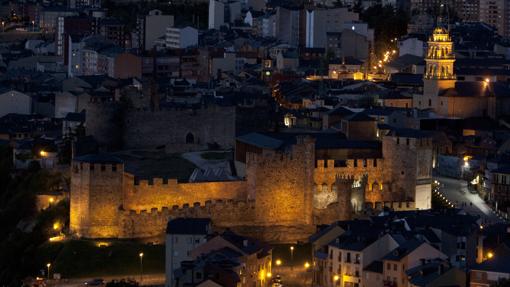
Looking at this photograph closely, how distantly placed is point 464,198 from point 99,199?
→ 9.75m

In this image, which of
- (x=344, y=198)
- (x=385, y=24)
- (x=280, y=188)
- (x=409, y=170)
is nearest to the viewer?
(x=344, y=198)

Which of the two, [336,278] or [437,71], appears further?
[437,71]

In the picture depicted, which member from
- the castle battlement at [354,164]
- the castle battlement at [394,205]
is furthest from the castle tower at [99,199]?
the castle battlement at [394,205]

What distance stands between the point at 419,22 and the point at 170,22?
12.1 meters

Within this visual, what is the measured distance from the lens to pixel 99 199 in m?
50.3

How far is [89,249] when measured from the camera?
49.2 meters

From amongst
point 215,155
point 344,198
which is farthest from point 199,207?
point 215,155

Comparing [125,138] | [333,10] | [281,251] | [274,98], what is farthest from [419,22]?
[281,251]

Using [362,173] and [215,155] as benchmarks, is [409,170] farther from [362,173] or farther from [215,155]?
[215,155]

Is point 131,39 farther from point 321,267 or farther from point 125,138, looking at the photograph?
point 321,267

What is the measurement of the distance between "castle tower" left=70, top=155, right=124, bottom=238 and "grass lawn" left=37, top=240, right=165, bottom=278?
1.81 ft

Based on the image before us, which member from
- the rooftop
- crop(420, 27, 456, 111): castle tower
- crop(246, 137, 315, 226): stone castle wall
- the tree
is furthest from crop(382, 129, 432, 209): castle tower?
the tree

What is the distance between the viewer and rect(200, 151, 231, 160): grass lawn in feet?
185

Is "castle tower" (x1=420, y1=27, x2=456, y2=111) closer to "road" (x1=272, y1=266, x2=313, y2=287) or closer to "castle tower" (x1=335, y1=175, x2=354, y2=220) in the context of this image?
"castle tower" (x1=335, y1=175, x2=354, y2=220)
